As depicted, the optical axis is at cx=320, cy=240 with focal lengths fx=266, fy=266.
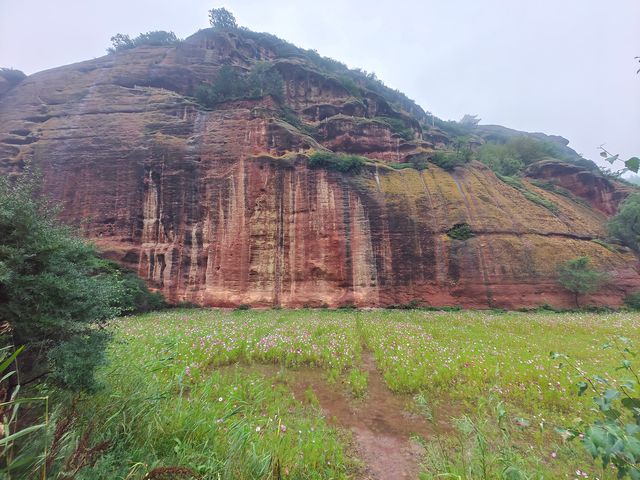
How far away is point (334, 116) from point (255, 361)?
31.5 meters

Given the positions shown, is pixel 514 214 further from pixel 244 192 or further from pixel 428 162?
pixel 244 192

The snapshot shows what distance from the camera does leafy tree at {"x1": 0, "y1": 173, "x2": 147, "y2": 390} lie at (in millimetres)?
3068

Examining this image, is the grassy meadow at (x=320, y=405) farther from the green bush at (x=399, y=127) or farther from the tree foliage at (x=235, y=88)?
the tree foliage at (x=235, y=88)

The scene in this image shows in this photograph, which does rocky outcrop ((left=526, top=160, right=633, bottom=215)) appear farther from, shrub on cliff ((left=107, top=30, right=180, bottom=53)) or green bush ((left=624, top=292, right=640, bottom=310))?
shrub on cliff ((left=107, top=30, right=180, bottom=53))

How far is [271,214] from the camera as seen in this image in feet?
74.4

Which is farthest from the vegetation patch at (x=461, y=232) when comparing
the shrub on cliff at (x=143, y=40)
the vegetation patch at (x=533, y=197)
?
the shrub on cliff at (x=143, y=40)

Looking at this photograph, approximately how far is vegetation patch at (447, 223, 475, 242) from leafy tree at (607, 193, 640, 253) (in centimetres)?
1425

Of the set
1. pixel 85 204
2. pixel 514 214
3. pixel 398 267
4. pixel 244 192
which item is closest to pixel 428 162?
pixel 514 214

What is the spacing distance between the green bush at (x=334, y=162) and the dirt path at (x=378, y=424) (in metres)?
19.7

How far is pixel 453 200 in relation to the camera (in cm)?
2352

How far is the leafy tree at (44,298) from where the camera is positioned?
3.07 m

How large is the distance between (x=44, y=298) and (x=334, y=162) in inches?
901

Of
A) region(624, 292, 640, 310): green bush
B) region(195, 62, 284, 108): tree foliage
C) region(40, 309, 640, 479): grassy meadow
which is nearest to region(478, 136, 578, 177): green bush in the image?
region(624, 292, 640, 310): green bush

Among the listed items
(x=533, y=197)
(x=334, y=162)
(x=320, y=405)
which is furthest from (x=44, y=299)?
(x=533, y=197)
